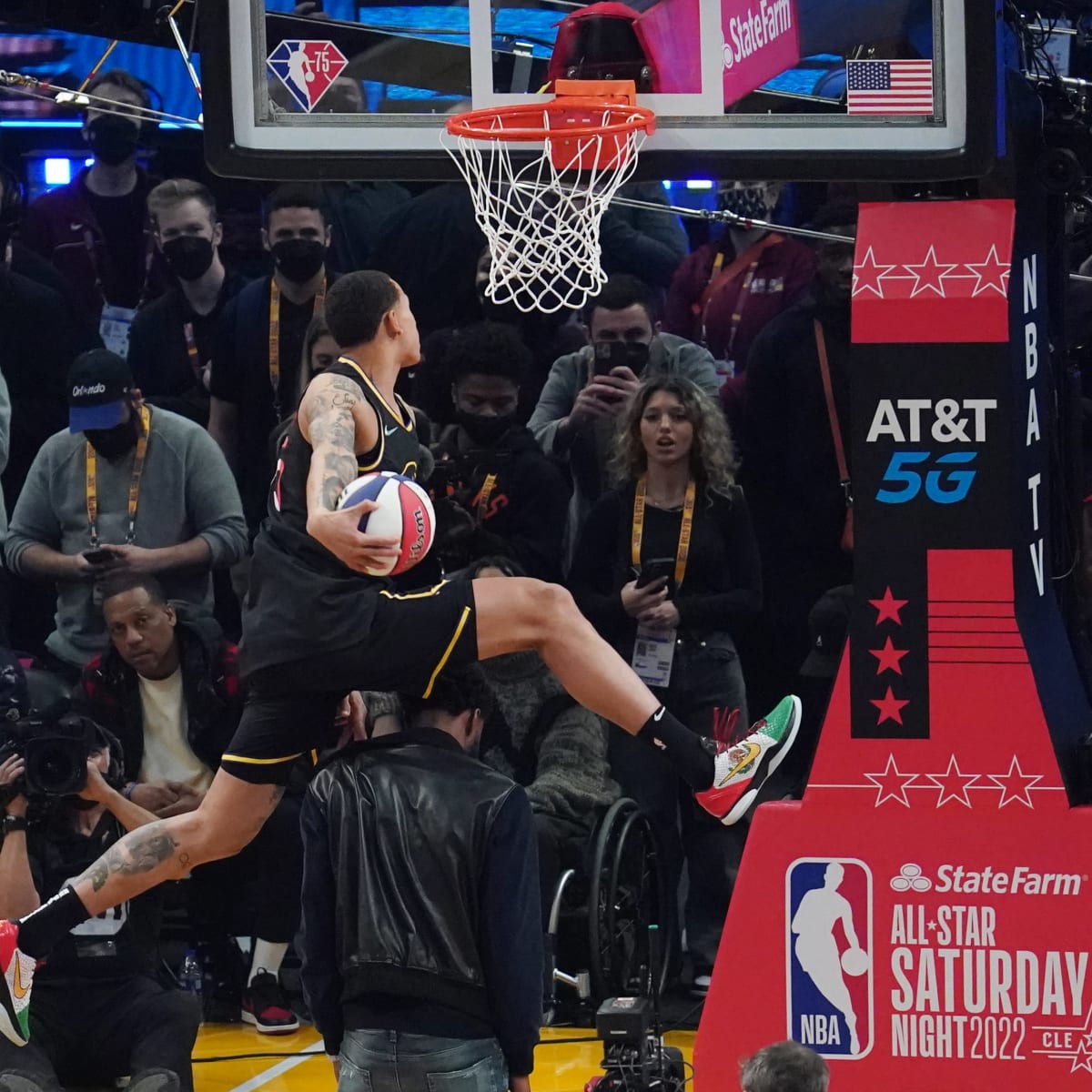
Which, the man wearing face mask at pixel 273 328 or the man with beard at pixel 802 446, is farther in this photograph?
the man wearing face mask at pixel 273 328

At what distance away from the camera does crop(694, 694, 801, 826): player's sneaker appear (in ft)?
19.5

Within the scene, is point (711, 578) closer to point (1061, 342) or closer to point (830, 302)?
point (830, 302)

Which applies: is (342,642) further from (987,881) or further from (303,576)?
(987,881)

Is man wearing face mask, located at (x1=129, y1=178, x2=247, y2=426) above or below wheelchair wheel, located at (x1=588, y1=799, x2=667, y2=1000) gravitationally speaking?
above

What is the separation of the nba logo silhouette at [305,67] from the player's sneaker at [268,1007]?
13.1 feet

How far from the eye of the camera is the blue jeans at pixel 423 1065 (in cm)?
457

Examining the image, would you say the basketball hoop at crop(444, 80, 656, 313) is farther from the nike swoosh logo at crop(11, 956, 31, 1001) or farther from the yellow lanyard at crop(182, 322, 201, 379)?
the yellow lanyard at crop(182, 322, 201, 379)

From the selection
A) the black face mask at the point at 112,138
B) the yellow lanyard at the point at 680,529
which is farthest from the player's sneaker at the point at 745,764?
the black face mask at the point at 112,138

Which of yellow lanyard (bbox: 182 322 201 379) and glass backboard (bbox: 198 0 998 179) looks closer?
glass backboard (bbox: 198 0 998 179)

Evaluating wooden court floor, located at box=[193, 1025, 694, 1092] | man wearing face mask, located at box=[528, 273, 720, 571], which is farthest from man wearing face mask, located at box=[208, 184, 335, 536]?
wooden court floor, located at box=[193, 1025, 694, 1092]

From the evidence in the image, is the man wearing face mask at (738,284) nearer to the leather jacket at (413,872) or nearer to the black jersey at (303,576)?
the black jersey at (303,576)

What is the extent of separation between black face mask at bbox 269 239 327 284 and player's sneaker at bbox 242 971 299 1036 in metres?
3.32

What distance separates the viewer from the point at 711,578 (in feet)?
28.2

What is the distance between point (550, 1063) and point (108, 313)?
15.2ft
